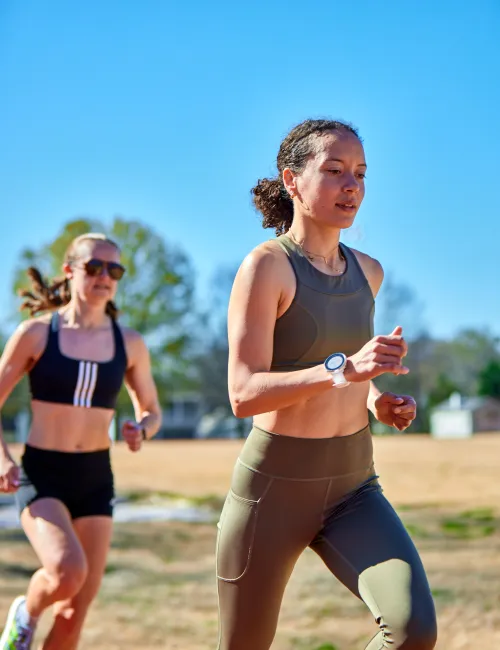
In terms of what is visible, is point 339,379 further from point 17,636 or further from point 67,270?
point 67,270

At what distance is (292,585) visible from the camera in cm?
937

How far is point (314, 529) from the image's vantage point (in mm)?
3404

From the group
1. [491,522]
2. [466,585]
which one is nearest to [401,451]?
[491,522]

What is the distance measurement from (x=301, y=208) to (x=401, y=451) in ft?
109

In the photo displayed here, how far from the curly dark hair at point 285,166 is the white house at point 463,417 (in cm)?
6137

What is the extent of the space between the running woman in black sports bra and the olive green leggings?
154 cm

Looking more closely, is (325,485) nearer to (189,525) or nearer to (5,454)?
(5,454)

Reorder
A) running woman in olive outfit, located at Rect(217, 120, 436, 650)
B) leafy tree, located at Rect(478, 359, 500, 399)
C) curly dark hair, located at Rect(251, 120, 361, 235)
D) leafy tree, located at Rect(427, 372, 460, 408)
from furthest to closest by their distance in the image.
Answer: leafy tree, located at Rect(478, 359, 500, 399) → leafy tree, located at Rect(427, 372, 460, 408) → curly dark hair, located at Rect(251, 120, 361, 235) → running woman in olive outfit, located at Rect(217, 120, 436, 650)

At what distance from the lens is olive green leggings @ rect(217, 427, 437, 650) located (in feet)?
10.8

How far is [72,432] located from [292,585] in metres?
4.78

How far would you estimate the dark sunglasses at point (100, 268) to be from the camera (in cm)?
539

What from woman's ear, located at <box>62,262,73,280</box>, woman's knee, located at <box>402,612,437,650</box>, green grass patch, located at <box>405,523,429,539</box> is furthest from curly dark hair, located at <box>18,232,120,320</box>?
green grass patch, located at <box>405,523,429,539</box>

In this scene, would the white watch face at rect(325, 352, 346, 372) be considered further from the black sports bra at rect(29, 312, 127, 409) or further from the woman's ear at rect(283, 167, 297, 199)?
the black sports bra at rect(29, 312, 127, 409)

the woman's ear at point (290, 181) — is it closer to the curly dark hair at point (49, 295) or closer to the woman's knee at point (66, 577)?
the woman's knee at point (66, 577)
